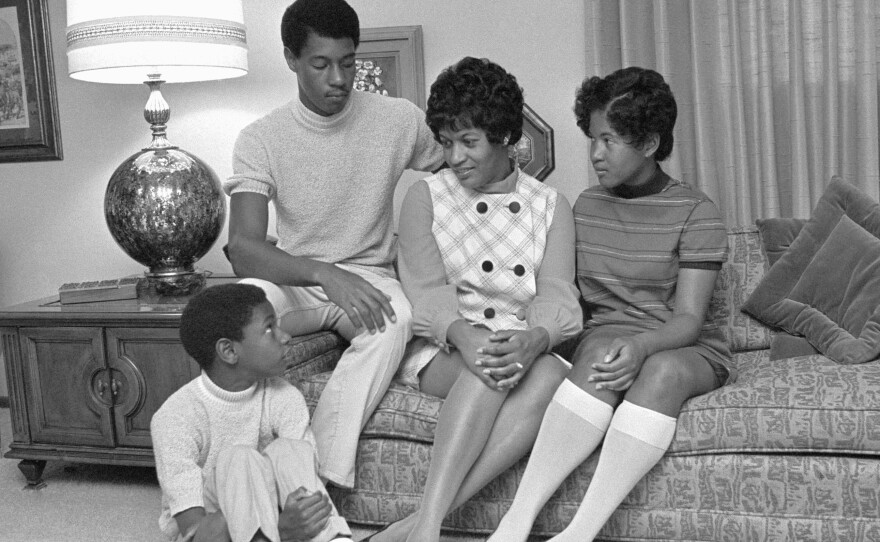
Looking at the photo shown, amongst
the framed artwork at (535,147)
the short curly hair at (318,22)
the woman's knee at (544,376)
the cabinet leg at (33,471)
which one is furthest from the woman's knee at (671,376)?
the cabinet leg at (33,471)

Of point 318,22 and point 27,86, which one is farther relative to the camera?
point 27,86

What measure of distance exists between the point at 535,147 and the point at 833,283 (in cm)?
106

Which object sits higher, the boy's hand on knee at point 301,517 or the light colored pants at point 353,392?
the light colored pants at point 353,392

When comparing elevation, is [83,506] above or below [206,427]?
below

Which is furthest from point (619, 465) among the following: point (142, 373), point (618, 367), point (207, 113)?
point (207, 113)

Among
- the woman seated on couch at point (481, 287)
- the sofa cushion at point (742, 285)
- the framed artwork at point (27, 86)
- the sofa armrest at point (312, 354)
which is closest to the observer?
the woman seated on couch at point (481, 287)

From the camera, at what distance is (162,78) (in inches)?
119

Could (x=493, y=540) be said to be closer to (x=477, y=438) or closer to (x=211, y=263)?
(x=477, y=438)

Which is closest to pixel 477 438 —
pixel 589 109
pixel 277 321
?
pixel 277 321

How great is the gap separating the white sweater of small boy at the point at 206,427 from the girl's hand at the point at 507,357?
1.40 ft

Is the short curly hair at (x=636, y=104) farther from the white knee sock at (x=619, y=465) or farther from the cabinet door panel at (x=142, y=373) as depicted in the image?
the cabinet door panel at (x=142, y=373)

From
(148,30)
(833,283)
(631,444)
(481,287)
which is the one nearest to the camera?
(631,444)

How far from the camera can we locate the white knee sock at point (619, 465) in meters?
1.93

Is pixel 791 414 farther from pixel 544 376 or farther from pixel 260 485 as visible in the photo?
pixel 260 485
